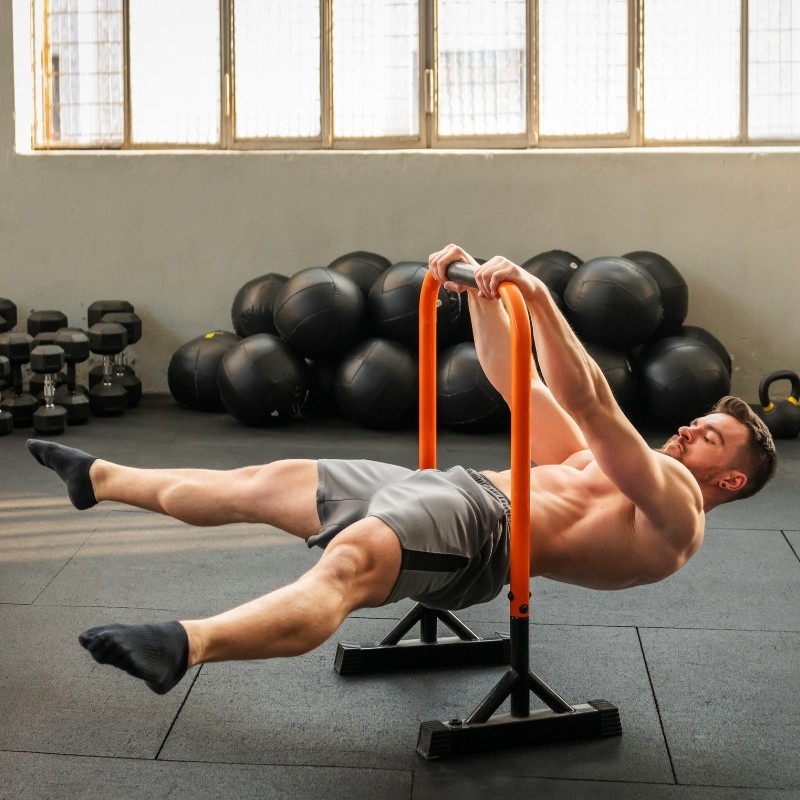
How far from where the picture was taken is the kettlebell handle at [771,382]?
552 centimetres

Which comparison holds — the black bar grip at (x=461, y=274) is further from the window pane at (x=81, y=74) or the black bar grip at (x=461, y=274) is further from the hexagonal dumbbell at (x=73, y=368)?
the window pane at (x=81, y=74)

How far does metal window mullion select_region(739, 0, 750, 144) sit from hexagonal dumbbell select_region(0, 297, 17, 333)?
407 cm

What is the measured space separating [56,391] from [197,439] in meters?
1.10

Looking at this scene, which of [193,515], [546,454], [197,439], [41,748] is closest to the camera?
[41,748]

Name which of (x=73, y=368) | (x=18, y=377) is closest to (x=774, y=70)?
(x=73, y=368)

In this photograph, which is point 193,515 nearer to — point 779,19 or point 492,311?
point 492,311

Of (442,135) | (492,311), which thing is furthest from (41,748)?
(442,135)

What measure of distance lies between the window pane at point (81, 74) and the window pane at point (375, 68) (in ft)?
4.13

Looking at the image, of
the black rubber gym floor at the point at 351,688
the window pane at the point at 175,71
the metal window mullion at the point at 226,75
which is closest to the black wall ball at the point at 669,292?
the black rubber gym floor at the point at 351,688

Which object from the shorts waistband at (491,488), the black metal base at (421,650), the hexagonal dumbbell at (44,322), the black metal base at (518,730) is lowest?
the black metal base at (518,730)

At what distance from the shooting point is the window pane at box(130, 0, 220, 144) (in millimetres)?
6504

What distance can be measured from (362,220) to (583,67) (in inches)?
Answer: 58.3

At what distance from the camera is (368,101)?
6523mm

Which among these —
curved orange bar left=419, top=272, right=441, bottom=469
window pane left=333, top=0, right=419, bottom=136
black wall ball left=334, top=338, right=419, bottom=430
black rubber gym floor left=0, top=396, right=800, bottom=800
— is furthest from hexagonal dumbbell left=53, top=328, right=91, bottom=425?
curved orange bar left=419, top=272, right=441, bottom=469
